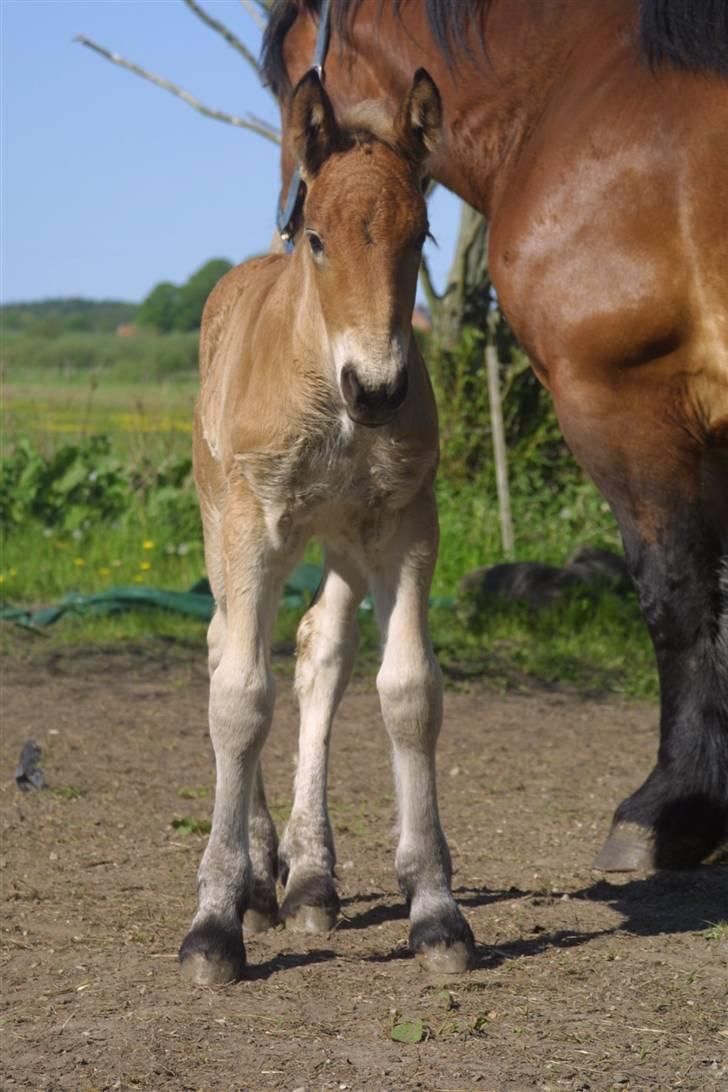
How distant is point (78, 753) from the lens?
18.5 ft

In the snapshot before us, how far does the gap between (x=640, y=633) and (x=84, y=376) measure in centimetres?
1747

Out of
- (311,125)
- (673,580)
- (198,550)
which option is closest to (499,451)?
(198,550)

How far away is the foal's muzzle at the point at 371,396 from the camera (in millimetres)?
2812

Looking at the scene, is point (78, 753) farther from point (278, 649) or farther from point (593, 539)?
point (593, 539)

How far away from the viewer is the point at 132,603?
26.9 feet

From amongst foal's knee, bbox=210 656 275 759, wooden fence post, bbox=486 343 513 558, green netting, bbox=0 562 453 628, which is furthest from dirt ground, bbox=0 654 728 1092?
wooden fence post, bbox=486 343 513 558

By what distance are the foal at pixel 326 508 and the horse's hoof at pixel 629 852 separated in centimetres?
93

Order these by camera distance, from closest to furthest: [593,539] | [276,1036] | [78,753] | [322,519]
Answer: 1. [276,1036]
2. [322,519]
3. [78,753]
4. [593,539]

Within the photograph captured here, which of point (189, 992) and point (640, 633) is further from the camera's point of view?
point (640, 633)

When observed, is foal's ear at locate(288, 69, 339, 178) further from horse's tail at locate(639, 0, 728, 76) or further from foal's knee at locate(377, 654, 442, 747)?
horse's tail at locate(639, 0, 728, 76)

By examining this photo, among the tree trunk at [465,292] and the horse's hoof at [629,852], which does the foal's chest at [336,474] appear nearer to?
the horse's hoof at [629,852]

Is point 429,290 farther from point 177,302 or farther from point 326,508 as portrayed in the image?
point 177,302

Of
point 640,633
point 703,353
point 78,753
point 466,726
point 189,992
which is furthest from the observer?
point 640,633

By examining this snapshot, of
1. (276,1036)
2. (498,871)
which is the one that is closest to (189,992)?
(276,1036)
